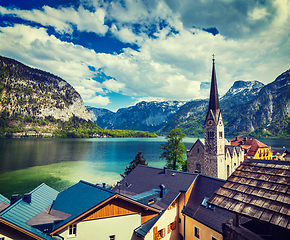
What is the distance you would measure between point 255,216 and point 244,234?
752mm

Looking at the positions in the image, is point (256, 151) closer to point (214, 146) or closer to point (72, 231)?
point (214, 146)

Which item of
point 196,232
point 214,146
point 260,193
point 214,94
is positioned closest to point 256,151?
point 214,146

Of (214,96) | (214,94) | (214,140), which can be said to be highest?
(214,94)

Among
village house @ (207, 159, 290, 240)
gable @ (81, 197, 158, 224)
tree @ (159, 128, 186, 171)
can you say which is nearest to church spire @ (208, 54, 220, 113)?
tree @ (159, 128, 186, 171)

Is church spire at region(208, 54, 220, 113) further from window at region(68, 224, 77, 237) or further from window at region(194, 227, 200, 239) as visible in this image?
window at region(68, 224, 77, 237)

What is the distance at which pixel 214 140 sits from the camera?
29.0 m

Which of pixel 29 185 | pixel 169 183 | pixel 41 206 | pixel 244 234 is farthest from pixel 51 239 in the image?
pixel 29 185

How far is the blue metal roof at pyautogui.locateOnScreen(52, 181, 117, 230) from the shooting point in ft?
32.4

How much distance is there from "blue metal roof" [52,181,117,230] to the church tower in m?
22.8

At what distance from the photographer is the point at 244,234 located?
4.37m

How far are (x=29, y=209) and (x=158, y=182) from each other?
41.9 feet

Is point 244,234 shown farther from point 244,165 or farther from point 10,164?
point 10,164

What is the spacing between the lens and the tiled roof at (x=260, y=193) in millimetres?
3869

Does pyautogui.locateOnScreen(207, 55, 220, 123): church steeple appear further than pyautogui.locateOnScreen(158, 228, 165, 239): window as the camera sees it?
Yes
